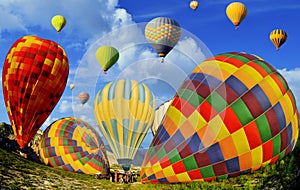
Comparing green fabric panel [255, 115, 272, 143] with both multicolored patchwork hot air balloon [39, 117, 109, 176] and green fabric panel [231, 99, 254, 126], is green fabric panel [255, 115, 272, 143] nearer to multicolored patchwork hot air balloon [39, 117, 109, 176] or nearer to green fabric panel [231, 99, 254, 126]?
green fabric panel [231, 99, 254, 126]

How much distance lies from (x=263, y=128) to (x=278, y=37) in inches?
970

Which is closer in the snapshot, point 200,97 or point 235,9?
point 200,97

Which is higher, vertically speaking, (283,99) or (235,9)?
(235,9)

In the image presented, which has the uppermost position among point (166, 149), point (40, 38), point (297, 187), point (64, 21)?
point (64, 21)

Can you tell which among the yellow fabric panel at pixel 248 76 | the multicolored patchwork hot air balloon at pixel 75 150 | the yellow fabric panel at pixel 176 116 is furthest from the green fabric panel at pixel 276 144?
the multicolored patchwork hot air balloon at pixel 75 150

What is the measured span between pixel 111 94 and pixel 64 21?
22.9 m

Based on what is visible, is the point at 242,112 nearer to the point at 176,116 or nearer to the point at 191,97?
the point at 191,97

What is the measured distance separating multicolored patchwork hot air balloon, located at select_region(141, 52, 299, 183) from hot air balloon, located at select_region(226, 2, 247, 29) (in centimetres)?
2153

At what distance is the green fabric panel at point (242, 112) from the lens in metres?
12.9

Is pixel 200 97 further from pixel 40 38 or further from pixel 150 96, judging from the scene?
pixel 40 38

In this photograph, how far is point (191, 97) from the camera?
13656 millimetres

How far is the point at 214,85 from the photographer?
13602mm

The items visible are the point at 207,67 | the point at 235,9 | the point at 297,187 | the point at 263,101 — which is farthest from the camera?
the point at 235,9

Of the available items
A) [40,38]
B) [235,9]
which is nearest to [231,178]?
[40,38]
